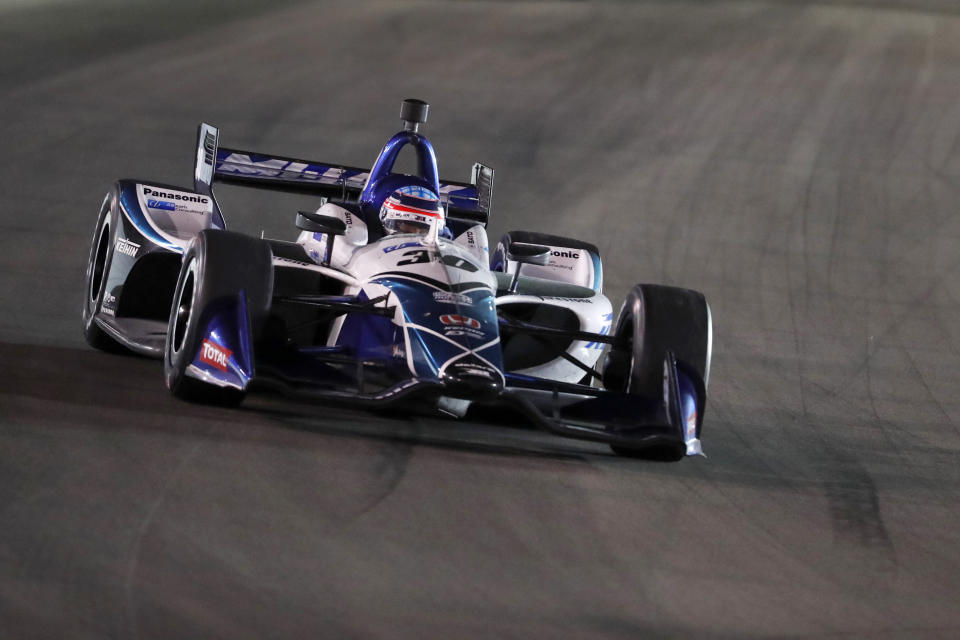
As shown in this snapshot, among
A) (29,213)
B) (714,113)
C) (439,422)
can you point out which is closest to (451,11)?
(714,113)

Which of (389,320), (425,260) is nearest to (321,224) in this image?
(425,260)

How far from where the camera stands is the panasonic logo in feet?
32.5

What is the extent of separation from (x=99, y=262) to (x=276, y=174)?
5.15 feet

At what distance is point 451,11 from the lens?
27.4 meters

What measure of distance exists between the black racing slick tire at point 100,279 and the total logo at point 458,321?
2783mm

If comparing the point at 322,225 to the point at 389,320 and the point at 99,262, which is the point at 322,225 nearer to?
the point at 389,320

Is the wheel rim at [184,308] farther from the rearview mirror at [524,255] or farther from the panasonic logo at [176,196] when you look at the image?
the panasonic logo at [176,196]

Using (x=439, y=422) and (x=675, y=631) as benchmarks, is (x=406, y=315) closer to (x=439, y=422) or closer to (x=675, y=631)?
(x=439, y=422)

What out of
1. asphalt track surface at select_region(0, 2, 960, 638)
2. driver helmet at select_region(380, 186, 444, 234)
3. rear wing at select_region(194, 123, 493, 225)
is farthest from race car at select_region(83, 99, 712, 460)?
rear wing at select_region(194, 123, 493, 225)

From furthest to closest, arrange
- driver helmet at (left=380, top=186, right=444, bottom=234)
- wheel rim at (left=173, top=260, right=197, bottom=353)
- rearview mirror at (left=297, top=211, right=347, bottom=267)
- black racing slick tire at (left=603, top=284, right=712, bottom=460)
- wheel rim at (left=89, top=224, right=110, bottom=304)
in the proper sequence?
wheel rim at (left=89, top=224, right=110, bottom=304) → driver helmet at (left=380, top=186, right=444, bottom=234) → rearview mirror at (left=297, top=211, right=347, bottom=267) → black racing slick tire at (left=603, top=284, right=712, bottom=460) → wheel rim at (left=173, top=260, right=197, bottom=353)

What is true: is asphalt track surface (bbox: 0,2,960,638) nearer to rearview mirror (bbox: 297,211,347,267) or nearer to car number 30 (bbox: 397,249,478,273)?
car number 30 (bbox: 397,249,478,273)

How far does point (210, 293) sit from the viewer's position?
757 cm

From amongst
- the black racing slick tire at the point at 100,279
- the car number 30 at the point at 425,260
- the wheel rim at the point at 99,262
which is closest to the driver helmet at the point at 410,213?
the car number 30 at the point at 425,260

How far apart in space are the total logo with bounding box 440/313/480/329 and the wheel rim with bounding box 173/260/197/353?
1.37 meters
